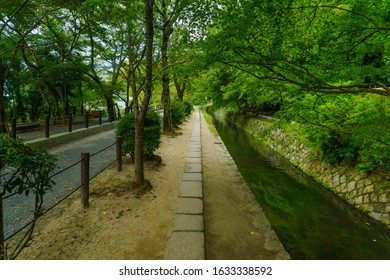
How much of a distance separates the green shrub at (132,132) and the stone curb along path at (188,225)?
1511mm

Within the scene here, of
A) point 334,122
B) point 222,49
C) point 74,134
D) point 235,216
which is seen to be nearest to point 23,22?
point 74,134

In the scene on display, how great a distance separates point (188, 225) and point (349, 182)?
5089mm

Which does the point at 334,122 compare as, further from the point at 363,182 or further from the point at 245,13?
the point at 245,13

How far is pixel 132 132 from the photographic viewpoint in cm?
673

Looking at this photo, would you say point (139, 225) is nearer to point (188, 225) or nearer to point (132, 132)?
point (188, 225)

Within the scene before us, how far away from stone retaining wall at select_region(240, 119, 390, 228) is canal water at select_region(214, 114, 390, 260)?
20 cm

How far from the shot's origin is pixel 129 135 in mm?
6684

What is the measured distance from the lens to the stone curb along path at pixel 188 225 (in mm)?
3178

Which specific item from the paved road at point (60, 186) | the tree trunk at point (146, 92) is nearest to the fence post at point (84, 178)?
the paved road at point (60, 186)

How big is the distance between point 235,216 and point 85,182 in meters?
3.04

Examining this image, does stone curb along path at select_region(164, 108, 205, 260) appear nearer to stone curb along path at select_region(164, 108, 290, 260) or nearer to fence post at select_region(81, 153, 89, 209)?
stone curb along path at select_region(164, 108, 290, 260)

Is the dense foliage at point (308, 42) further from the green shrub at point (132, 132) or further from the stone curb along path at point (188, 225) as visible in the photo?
the green shrub at point (132, 132)

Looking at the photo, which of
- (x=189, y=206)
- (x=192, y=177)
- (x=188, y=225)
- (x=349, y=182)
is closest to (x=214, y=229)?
(x=188, y=225)

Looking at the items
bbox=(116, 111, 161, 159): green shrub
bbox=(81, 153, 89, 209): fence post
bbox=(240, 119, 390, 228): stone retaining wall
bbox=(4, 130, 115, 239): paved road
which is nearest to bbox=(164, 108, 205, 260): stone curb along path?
bbox=(116, 111, 161, 159): green shrub
